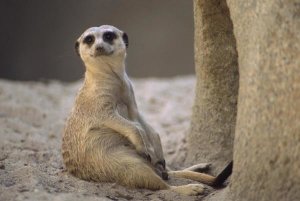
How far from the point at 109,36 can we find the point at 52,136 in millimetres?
1510

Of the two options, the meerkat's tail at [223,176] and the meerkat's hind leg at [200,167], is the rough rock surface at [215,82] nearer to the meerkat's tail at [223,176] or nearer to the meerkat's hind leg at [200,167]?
the meerkat's hind leg at [200,167]

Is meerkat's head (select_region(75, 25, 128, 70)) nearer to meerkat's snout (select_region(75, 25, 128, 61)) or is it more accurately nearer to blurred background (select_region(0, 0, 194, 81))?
meerkat's snout (select_region(75, 25, 128, 61))

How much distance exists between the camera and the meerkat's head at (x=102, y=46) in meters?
3.39

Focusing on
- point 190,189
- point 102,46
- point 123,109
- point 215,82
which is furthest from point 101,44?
point 190,189

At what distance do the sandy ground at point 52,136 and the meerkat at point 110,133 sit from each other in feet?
0.22

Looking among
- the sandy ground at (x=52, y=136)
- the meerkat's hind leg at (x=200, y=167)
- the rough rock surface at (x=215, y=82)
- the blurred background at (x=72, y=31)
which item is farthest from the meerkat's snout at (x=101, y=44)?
the blurred background at (x=72, y=31)

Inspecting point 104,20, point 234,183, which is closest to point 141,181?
point 234,183

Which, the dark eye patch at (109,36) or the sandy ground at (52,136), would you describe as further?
the dark eye patch at (109,36)

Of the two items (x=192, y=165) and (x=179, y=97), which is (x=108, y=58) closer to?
(x=192, y=165)

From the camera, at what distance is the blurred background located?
8484 millimetres

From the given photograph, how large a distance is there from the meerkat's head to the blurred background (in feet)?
16.2

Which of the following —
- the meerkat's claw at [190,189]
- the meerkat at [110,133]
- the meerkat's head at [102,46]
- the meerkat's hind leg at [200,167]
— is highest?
the meerkat's head at [102,46]

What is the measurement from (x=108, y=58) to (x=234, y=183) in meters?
1.12

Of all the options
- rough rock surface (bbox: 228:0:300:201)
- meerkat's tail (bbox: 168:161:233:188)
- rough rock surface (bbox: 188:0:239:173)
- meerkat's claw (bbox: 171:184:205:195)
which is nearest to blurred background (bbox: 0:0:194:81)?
→ rough rock surface (bbox: 188:0:239:173)
